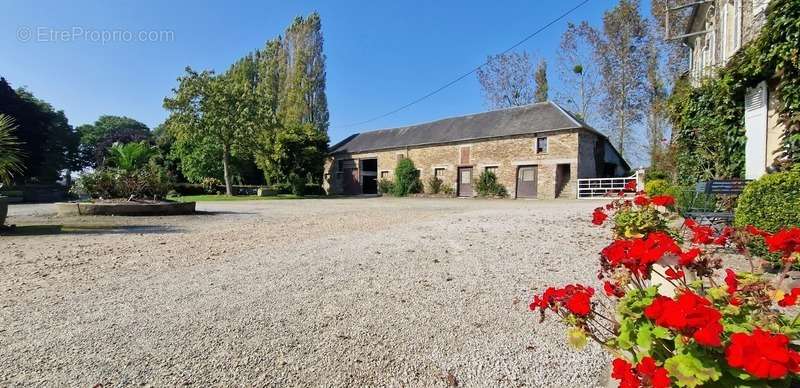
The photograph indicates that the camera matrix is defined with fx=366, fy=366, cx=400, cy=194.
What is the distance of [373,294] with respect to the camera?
10.3ft

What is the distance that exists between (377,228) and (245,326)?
Result: 4.91 meters

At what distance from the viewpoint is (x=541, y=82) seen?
29.1 metres

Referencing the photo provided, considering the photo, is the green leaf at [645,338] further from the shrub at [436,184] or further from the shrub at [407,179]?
the shrub at [407,179]

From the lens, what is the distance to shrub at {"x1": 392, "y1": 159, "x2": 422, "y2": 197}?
26094 mm

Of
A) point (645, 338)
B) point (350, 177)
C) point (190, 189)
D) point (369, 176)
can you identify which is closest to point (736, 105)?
point (645, 338)

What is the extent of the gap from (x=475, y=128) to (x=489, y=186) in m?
4.17

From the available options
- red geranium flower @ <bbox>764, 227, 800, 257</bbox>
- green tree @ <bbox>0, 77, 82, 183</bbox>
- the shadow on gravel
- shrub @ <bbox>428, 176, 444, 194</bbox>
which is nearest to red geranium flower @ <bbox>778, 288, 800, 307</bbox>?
red geranium flower @ <bbox>764, 227, 800, 257</bbox>

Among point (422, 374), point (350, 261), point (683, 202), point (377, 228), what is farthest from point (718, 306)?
point (683, 202)

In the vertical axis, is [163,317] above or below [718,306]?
below

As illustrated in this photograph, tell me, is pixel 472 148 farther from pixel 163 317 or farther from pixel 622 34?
pixel 163 317

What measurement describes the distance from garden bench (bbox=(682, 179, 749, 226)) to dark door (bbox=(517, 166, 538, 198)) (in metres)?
15.1

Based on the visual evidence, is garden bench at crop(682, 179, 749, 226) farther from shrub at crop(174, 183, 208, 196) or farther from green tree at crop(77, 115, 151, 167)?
green tree at crop(77, 115, 151, 167)

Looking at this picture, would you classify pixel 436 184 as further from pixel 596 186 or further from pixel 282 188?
pixel 282 188

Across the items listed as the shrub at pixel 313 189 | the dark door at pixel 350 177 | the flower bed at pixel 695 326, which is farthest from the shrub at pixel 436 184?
the flower bed at pixel 695 326
